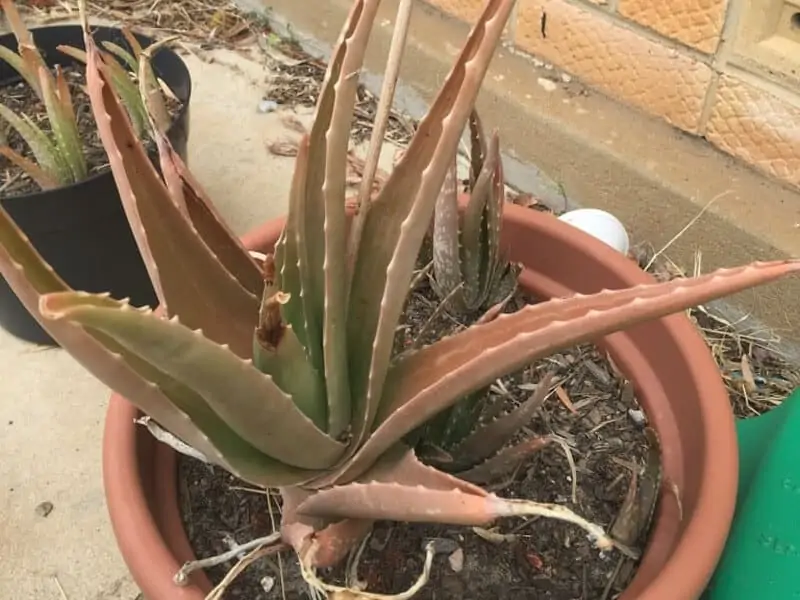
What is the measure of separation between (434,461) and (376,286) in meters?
0.15

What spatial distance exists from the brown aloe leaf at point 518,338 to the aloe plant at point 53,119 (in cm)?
58

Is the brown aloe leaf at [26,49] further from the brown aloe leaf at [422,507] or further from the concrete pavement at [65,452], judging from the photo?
the brown aloe leaf at [422,507]

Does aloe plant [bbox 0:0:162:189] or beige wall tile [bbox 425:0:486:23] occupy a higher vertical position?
beige wall tile [bbox 425:0:486:23]

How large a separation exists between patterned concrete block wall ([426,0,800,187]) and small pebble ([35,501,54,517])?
0.85 metres

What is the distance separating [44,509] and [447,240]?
1.81ft

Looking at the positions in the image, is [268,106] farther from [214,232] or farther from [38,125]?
[214,232]

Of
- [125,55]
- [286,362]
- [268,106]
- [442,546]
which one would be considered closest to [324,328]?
[286,362]

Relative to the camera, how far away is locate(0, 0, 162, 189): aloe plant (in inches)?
39.2

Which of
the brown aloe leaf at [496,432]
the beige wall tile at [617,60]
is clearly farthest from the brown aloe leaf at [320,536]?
the beige wall tile at [617,60]

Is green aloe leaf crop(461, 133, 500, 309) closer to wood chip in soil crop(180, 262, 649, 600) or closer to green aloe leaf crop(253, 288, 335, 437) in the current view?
wood chip in soil crop(180, 262, 649, 600)

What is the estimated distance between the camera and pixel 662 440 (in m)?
0.78

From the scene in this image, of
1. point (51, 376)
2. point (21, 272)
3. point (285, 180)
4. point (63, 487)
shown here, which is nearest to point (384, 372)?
point (21, 272)

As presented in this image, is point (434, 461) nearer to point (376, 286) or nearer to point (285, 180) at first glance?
point (376, 286)

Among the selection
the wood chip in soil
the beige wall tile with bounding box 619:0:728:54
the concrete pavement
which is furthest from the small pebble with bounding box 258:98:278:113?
the wood chip in soil
